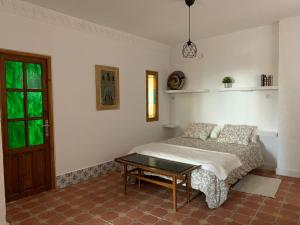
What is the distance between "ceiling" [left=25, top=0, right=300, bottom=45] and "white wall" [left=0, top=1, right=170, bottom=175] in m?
0.24

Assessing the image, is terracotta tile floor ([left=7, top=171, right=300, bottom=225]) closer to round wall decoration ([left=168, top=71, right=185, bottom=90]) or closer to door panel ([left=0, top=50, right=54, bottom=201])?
door panel ([left=0, top=50, right=54, bottom=201])

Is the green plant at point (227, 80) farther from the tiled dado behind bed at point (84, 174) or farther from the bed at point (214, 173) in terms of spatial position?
the tiled dado behind bed at point (84, 174)

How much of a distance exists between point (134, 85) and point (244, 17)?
242cm

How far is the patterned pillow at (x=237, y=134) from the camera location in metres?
4.25

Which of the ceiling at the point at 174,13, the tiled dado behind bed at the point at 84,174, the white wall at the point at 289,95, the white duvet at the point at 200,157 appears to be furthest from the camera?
the white wall at the point at 289,95

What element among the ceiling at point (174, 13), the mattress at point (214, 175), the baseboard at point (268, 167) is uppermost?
the ceiling at point (174, 13)

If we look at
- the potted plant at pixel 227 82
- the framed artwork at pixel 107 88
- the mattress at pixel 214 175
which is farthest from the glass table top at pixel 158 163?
the potted plant at pixel 227 82

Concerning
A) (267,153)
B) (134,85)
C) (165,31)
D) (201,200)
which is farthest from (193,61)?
(201,200)

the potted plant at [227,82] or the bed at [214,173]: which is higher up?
the potted plant at [227,82]

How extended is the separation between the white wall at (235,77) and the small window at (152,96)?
0.63 meters

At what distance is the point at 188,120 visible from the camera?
5598 mm

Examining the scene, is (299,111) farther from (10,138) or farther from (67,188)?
(10,138)

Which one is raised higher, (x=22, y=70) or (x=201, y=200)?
(x=22, y=70)

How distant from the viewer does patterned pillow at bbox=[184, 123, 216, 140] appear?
4.82 metres
